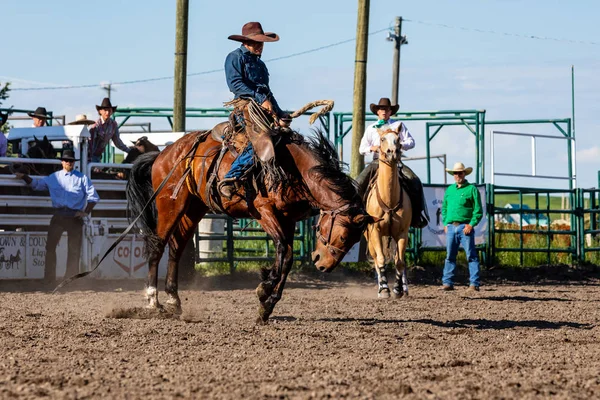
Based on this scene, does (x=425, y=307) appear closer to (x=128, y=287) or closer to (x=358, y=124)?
(x=128, y=287)

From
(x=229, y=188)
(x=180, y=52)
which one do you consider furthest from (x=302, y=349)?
(x=180, y=52)

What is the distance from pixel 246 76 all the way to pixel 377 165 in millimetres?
3418

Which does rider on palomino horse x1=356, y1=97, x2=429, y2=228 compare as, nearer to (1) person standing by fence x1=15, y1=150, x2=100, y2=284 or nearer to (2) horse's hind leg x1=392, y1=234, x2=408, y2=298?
(2) horse's hind leg x1=392, y1=234, x2=408, y2=298

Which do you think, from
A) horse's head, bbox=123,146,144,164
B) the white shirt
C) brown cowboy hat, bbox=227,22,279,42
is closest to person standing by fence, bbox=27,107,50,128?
horse's head, bbox=123,146,144,164

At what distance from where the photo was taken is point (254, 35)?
8.90 meters

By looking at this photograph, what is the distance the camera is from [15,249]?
1338cm

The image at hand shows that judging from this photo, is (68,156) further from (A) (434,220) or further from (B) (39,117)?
(A) (434,220)

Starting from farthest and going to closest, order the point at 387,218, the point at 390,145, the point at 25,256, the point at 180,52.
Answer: the point at 180,52, the point at 25,256, the point at 387,218, the point at 390,145

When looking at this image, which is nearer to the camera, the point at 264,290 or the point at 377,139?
the point at 264,290

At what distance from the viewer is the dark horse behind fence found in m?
8.21

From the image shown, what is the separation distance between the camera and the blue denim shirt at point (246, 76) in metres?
8.91

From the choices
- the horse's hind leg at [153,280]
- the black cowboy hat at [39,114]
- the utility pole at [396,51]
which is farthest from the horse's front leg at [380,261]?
the utility pole at [396,51]

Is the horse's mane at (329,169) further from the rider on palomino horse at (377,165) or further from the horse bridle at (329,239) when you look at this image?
the rider on palomino horse at (377,165)

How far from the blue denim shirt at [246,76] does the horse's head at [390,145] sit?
7.27 feet
